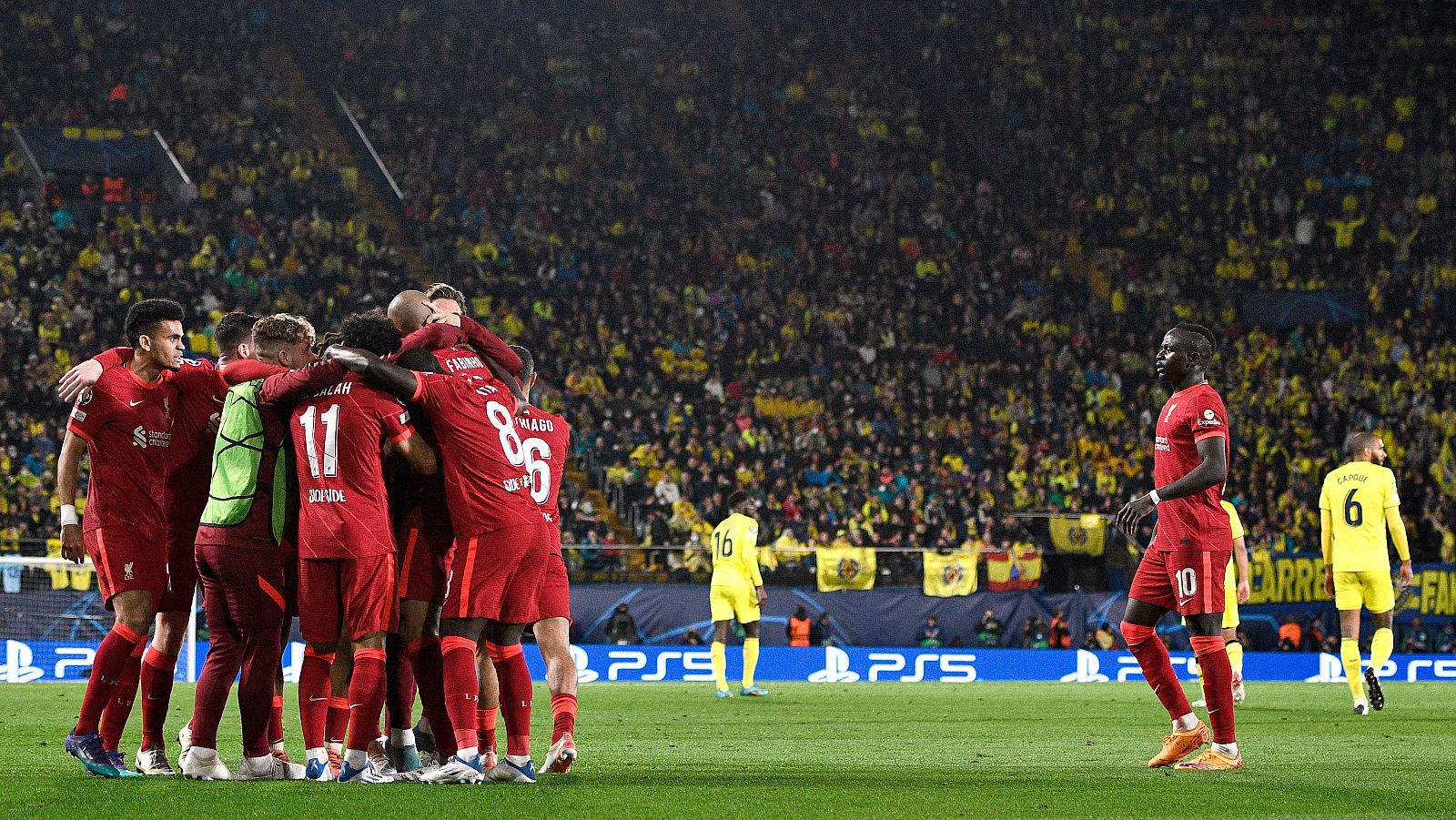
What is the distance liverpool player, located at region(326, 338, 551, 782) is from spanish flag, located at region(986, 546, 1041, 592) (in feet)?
53.3

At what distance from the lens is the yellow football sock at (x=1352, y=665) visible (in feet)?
47.2

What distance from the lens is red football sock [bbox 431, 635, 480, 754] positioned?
7.35 metres

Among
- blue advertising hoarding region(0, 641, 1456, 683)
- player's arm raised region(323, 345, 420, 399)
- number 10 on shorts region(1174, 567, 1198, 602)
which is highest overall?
player's arm raised region(323, 345, 420, 399)

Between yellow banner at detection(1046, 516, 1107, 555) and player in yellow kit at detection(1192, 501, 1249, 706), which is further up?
yellow banner at detection(1046, 516, 1107, 555)

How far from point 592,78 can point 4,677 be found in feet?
76.9

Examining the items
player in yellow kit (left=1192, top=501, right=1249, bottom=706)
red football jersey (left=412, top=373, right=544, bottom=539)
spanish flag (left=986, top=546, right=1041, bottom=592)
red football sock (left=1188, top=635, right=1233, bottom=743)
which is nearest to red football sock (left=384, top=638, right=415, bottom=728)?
red football jersey (left=412, top=373, right=544, bottom=539)

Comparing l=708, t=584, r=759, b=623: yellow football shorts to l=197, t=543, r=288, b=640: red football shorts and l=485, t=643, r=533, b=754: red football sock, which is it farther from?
l=197, t=543, r=288, b=640: red football shorts

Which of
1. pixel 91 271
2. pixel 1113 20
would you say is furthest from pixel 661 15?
pixel 91 271

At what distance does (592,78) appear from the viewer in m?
38.5

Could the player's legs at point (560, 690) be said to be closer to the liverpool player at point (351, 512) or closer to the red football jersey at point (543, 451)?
the red football jersey at point (543, 451)

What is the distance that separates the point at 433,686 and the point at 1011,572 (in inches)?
648

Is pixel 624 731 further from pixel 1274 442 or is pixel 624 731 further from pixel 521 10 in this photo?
pixel 521 10

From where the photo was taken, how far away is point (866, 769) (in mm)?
8836

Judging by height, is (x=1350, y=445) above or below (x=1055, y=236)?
below
